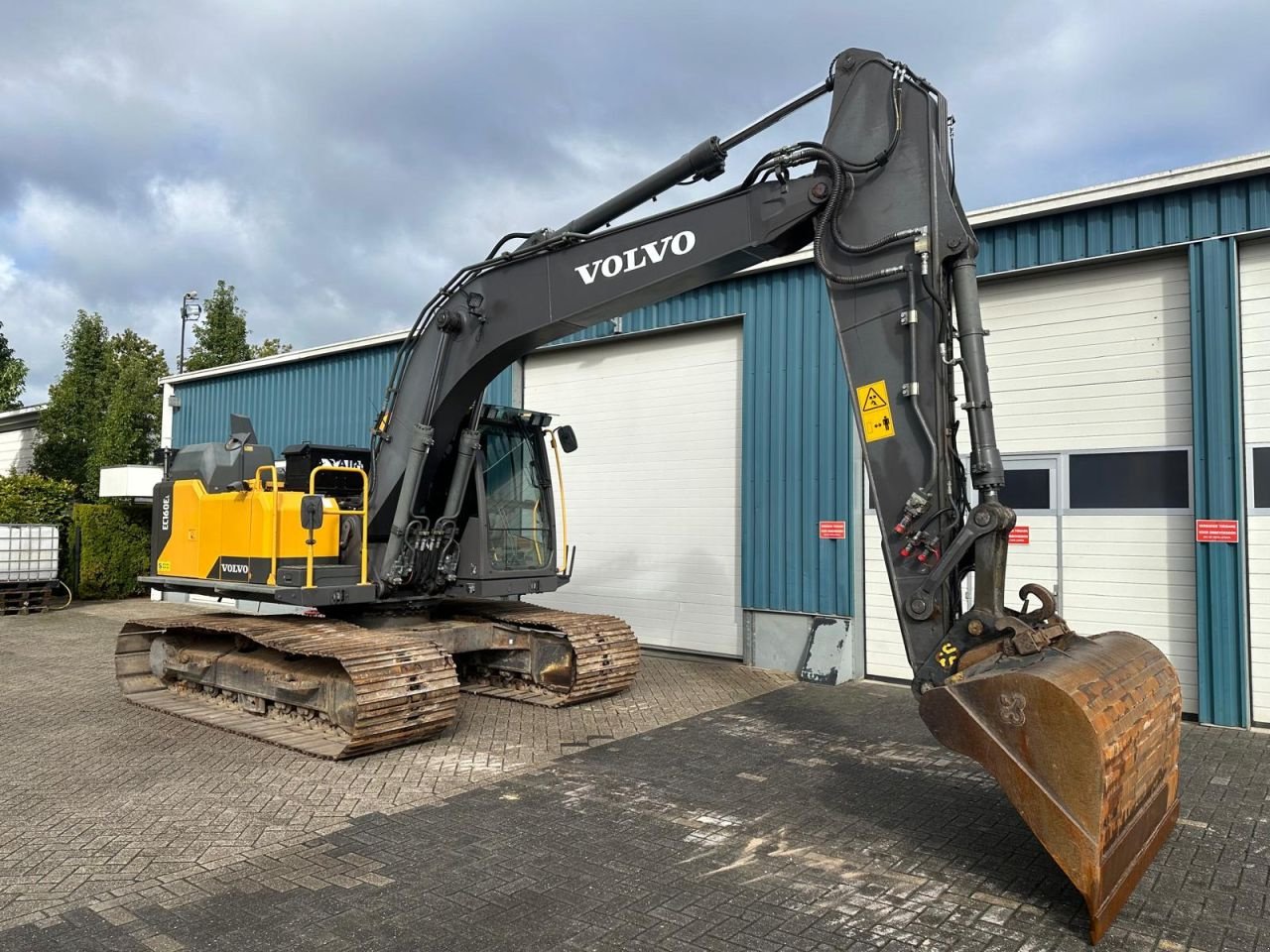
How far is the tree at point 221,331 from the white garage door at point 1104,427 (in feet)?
104

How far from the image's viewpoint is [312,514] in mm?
7758

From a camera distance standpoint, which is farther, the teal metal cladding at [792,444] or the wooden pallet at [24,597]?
the wooden pallet at [24,597]

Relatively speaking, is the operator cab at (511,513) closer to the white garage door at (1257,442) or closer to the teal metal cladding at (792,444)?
the teal metal cladding at (792,444)

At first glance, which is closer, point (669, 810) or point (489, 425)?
point (669, 810)

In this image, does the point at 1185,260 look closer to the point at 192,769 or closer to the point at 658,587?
the point at 658,587

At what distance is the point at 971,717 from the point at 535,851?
240cm

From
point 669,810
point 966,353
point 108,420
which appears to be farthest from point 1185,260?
point 108,420

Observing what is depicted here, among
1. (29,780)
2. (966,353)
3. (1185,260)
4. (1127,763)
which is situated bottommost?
(29,780)

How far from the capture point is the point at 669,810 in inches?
227

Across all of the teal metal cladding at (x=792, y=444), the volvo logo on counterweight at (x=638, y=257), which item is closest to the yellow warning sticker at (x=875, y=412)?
the volvo logo on counterweight at (x=638, y=257)

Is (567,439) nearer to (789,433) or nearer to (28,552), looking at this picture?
(789,433)

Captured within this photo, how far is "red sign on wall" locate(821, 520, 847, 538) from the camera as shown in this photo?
34.8 ft

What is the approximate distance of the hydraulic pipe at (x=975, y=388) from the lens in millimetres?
4750

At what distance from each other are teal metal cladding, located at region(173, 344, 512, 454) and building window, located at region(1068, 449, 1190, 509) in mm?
8226
